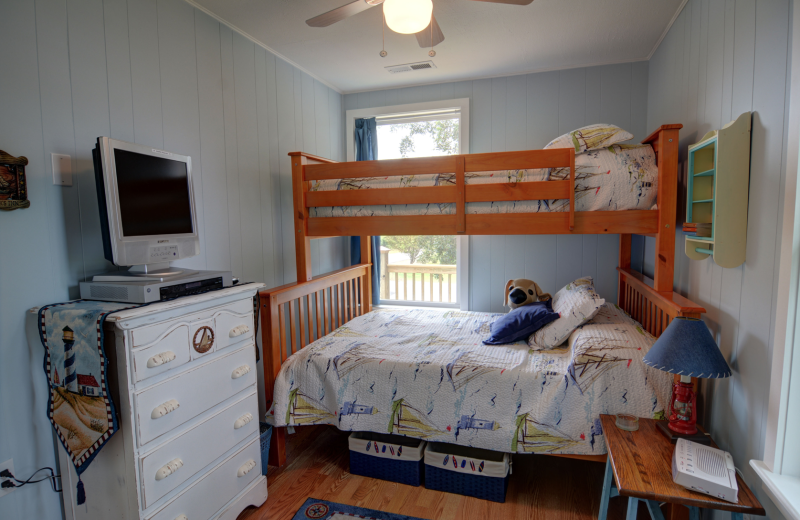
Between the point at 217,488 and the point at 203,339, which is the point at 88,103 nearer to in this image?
the point at 203,339

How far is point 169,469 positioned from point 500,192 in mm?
1824

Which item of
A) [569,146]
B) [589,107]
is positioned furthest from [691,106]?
[589,107]

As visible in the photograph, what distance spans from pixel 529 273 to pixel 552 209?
4.28 feet

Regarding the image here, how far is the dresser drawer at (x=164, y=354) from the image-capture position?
4.50 feet

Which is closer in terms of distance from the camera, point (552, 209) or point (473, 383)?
point (473, 383)

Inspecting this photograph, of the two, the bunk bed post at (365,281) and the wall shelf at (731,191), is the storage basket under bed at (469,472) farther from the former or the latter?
the bunk bed post at (365,281)

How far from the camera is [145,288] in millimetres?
1438

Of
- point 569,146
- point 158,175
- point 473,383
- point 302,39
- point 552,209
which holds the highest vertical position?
point 302,39

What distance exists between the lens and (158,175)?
5.58 ft

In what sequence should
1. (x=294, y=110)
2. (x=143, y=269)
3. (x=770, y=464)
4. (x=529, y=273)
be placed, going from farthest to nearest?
(x=529, y=273) < (x=294, y=110) < (x=143, y=269) < (x=770, y=464)

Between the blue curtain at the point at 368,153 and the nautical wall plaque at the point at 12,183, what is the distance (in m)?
2.39

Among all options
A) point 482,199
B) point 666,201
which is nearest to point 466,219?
point 482,199

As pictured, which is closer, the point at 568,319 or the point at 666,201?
the point at 666,201

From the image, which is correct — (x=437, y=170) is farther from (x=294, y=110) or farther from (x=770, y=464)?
(x=770, y=464)
